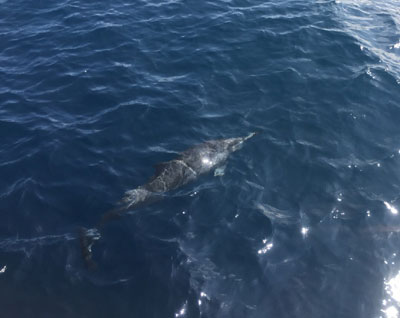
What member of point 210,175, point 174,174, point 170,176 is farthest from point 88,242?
point 210,175

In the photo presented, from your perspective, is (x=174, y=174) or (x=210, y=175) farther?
(x=210, y=175)

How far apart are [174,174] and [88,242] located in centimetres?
461

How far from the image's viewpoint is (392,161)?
16438 mm

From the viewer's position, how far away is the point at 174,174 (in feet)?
51.8

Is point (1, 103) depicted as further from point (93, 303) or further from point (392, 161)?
point (392, 161)

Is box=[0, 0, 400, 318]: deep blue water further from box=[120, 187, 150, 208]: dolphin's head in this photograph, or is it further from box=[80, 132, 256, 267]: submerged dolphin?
box=[120, 187, 150, 208]: dolphin's head

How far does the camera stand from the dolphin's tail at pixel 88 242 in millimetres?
13105

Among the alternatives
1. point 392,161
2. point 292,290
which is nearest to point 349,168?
point 392,161

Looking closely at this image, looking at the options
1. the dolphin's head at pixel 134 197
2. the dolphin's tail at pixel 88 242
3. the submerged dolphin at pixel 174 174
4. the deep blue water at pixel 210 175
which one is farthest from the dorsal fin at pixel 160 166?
the dolphin's tail at pixel 88 242

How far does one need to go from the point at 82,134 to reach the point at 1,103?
19.3 feet

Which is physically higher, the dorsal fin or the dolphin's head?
the dorsal fin

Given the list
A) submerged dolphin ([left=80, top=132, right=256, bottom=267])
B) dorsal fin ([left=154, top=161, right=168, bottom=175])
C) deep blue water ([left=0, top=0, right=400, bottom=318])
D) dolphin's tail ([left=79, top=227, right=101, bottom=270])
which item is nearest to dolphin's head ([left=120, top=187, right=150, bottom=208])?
submerged dolphin ([left=80, top=132, right=256, bottom=267])

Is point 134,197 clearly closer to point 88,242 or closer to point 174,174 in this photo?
point 174,174

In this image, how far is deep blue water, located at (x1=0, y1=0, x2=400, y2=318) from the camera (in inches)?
492
